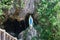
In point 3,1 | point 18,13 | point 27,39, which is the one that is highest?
point 3,1

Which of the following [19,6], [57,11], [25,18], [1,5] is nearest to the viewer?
[57,11]

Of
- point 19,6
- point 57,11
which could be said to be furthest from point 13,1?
point 57,11

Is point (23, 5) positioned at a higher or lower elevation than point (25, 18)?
higher

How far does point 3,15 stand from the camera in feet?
27.1

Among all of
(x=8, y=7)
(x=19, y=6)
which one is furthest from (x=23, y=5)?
(x=8, y=7)

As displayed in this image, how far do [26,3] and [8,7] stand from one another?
0.83m

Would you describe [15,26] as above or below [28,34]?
below

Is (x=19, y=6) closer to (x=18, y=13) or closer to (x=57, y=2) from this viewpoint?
(x=18, y=13)

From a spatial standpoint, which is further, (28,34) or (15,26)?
(15,26)

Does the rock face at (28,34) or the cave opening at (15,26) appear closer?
the rock face at (28,34)

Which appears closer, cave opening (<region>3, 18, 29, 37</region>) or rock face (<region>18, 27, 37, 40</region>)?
rock face (<region>18, 27, 37, 40</region>)

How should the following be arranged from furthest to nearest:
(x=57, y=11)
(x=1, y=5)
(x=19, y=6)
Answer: (x=19, y=6)
(x=1, y=5)
(x=57, y=11)

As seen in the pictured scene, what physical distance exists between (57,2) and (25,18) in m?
2.35

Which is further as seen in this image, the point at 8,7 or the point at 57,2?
the point at 8,7
